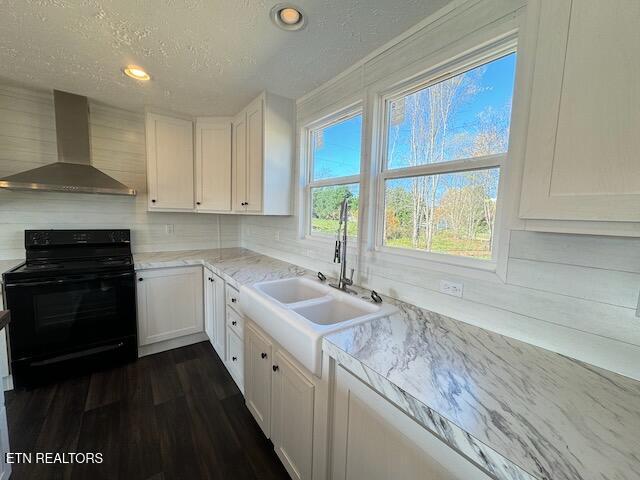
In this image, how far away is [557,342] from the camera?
3.07 ft

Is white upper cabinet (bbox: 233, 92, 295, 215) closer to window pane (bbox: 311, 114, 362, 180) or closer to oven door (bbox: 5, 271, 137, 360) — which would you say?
window pane (bbox: 311, 114, 362, 180)

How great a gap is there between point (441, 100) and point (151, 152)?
2.65 meters

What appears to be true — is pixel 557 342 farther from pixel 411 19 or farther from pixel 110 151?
pixel 110 151

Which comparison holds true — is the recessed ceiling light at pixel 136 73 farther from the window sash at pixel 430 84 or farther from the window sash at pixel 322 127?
the window sash at pixel 430 84

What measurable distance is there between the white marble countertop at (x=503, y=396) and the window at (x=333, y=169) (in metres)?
0.99

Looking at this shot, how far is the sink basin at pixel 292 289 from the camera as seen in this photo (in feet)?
5.61

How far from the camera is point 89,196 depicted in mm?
2492

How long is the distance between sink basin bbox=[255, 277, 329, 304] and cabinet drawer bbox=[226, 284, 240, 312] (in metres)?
0.25

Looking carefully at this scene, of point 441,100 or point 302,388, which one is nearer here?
point 302,388

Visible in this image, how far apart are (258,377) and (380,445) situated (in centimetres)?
95

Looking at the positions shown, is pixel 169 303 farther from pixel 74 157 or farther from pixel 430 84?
pixel 430 84

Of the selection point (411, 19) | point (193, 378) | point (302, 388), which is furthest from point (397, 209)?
point (193, 378)

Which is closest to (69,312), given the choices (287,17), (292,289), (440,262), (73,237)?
(73,237)

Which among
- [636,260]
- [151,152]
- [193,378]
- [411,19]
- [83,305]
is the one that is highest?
[411,19]
